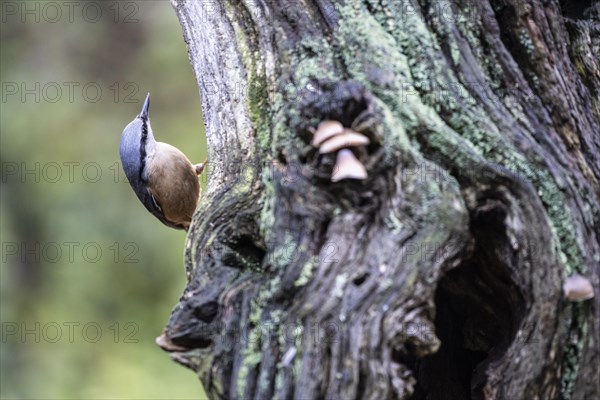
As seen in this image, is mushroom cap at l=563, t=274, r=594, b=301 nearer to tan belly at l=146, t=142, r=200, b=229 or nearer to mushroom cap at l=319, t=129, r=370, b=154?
mushroom cap at l=319, t=129, r=370, b=154

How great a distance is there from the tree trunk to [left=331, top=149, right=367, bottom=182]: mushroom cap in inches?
1.1

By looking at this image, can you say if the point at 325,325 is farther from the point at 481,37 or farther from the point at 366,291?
the point at 481,37

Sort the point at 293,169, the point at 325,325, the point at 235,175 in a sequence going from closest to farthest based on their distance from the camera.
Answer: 1. the point at 325,325
2. the point at 293,169
3. the point at 235,175

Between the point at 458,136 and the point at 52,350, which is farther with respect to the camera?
the point at 52,350

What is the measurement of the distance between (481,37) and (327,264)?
0.80m

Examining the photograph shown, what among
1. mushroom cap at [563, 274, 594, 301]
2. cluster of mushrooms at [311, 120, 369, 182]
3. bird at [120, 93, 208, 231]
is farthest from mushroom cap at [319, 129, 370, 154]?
bird at [120, 93, 208, 231]

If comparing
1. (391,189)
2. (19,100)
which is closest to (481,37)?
(391,189)

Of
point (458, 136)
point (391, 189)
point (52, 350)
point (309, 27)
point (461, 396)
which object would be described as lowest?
point (52, 350)

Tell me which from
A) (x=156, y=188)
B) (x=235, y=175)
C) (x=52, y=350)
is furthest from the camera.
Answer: (x=52, y=350)

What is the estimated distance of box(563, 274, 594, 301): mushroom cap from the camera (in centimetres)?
171

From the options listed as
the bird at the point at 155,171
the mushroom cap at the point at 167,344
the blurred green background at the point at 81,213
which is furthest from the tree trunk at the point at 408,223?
the blurred green background at the point at 81,213

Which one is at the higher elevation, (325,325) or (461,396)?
(325,325)

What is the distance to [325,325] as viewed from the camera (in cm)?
164

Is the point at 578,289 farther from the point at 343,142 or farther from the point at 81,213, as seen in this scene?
the point at 81,213
